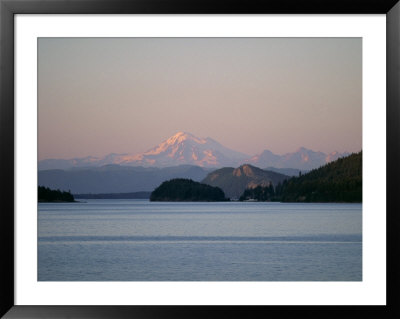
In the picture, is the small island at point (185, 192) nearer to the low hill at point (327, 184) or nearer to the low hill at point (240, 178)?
the low hill at point (240, 178)

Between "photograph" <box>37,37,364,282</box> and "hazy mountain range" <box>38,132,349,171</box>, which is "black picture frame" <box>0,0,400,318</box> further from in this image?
"hazy mountain range" <box>38,132,349,171</box>

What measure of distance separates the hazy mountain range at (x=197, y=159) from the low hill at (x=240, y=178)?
340mm

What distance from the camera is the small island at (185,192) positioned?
87.4 feet

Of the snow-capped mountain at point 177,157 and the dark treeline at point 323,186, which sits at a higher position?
the snow-capped mountain at point 177,157

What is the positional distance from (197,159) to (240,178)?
1.98 metres

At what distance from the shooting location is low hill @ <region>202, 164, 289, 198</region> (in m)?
24.7

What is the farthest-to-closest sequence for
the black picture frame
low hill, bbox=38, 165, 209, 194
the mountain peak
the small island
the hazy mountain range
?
the mountain peak → the small island → the hazy mountain range → low hill, bbox=38, 165, 209, 194 → the black picture frame

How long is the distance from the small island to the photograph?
10 cm

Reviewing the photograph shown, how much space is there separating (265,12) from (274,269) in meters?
14.9

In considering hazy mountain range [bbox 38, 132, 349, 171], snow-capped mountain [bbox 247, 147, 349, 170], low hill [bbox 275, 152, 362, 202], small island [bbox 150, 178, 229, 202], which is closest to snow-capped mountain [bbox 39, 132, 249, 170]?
hazy mountain range [bbox 38, 132, 349, 171]

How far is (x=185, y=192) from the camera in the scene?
97.8ft

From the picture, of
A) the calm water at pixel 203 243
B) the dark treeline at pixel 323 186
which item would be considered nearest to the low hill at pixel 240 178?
the dark treeline at pixel 323 186

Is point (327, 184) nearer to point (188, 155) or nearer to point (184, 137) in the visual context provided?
point (188, 155)

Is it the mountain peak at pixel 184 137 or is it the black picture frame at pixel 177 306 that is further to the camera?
the mountain peak at pixel 184 137
